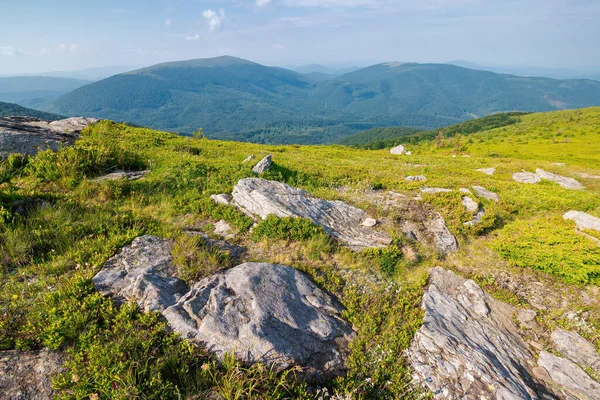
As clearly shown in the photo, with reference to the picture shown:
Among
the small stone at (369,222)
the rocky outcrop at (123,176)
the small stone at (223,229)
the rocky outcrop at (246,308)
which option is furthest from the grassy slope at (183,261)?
the small stone at (369,222)

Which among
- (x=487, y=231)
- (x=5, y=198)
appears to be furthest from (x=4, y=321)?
(x=487, y=231)

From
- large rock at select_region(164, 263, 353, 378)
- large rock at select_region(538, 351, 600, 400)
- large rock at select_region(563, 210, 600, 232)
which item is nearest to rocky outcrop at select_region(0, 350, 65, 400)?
large rock at select_region(164, 263, 353, 378)

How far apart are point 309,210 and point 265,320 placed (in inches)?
216

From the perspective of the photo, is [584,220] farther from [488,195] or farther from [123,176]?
[123,176]

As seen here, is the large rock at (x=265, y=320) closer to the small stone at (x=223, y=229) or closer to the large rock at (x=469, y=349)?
the large rock at (x=469, y=349)

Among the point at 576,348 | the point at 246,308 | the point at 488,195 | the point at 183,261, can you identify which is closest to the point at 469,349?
the point at 576,348

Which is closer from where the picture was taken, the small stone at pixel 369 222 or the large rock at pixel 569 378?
the large rock at pixel 569 378

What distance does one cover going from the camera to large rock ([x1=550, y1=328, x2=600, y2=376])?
6.16 metres

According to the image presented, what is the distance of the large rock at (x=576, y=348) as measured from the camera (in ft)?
20.2

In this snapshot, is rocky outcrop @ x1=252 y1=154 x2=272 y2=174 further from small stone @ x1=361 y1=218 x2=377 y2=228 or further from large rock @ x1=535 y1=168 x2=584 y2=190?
large rock @ x1=535 y1=168 x2=584 y2=190

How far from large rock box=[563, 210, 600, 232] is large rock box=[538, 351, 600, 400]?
724 cm

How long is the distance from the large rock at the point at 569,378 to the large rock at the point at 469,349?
1.07 ft

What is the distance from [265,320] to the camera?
5570mm

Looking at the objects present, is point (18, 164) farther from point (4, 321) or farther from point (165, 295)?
point (165, 295)
